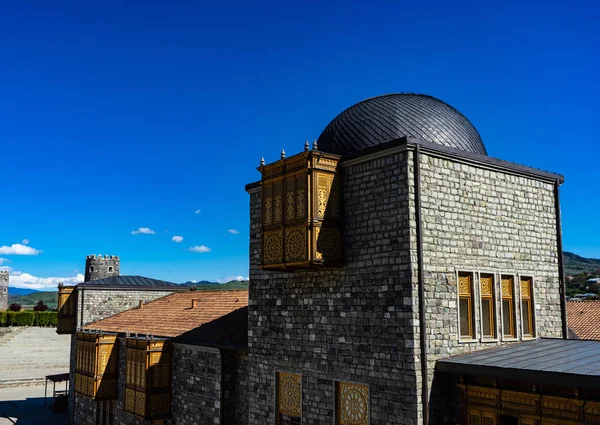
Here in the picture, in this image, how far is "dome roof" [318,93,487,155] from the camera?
12.1 meters

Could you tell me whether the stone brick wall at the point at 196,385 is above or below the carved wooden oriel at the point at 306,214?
below

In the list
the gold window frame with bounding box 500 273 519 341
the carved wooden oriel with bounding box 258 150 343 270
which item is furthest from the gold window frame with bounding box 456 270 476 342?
the carved wooden oriel with bounding box 258 150 343 270

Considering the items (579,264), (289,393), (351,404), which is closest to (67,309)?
(289,393)

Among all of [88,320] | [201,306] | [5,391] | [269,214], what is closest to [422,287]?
[269,214]

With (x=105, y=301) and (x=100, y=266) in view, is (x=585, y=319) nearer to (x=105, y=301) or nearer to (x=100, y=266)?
(x=105, y=301)

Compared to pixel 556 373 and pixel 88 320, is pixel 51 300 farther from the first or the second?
pixel 556 373

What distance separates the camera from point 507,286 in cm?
1159

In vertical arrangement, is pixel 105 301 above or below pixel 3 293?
above

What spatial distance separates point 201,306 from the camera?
2148cm

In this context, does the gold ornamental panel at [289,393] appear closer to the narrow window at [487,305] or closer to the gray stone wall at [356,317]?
the gray stone wall at [356,317]

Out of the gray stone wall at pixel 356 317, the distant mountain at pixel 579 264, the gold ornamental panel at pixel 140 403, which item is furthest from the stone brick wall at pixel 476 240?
the distant mountain at pixel 579 264

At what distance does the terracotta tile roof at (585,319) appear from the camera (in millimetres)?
23250

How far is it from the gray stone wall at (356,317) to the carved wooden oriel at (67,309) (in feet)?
50.7

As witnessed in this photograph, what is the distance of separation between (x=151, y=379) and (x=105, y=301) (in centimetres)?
1070
